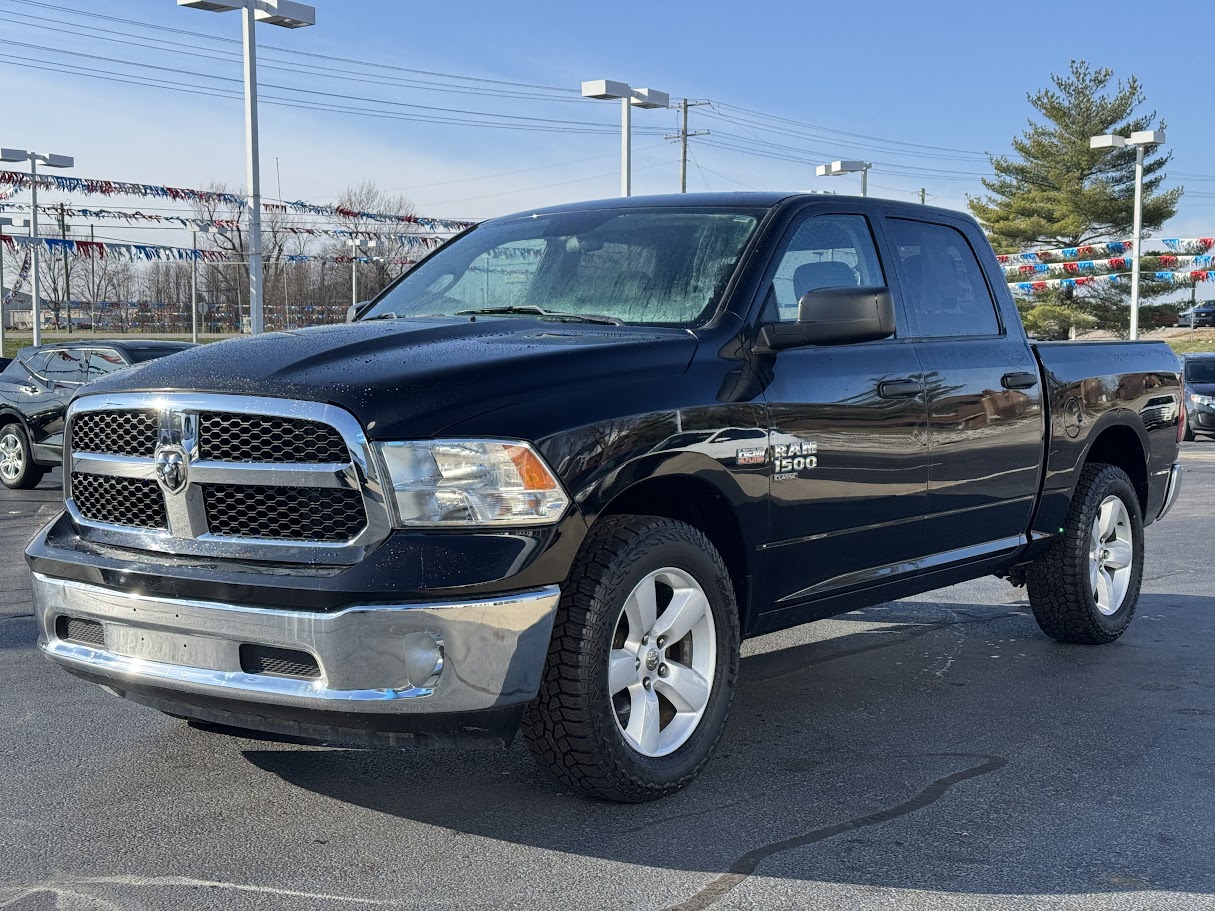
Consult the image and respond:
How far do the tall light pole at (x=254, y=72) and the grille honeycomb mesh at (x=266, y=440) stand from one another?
1614 centimetres

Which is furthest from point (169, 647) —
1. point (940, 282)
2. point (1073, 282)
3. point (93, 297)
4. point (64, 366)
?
point (93, 297)

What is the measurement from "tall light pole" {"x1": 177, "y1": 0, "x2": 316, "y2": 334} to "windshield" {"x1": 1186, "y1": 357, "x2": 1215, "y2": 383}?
15139mm

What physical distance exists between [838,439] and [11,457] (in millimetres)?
12223

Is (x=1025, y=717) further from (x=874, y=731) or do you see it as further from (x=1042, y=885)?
(x=1042, y=885)

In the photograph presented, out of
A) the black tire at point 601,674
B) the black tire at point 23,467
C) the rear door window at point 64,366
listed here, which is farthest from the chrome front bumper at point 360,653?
the black tire at point 23,467

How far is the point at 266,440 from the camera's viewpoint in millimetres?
3609

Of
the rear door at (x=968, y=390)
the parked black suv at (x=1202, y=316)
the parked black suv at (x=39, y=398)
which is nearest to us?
the rear door at (x=968, y=390)

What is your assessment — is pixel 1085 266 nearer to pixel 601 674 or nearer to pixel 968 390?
pixel 968 390

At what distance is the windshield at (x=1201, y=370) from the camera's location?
75.5ft

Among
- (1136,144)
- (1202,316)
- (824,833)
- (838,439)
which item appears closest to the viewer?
(824,833)

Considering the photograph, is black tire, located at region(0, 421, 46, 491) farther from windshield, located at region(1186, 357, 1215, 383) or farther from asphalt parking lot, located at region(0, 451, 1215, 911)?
windshield, located at region(1186, 357, 1215, 383)

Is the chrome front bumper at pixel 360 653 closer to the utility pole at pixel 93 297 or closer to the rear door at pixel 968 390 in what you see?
the rear door at pixel 968 390

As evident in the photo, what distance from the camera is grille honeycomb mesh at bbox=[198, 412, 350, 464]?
3535mm

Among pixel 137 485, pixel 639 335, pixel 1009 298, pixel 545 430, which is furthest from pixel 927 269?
pixel 137 485
